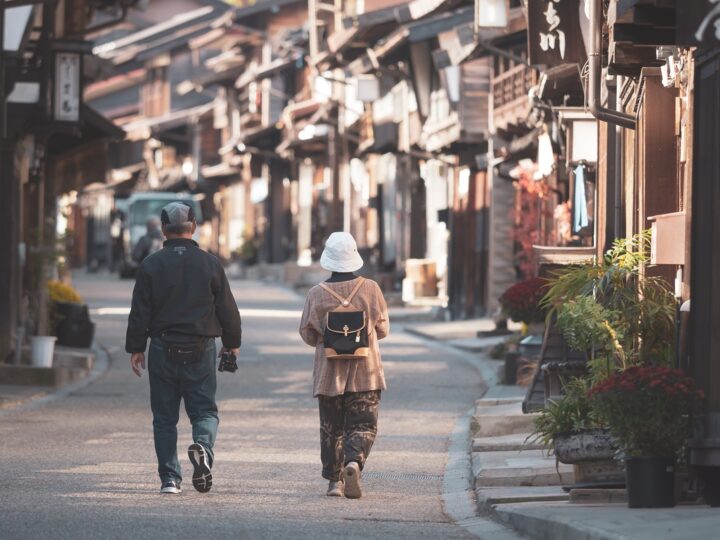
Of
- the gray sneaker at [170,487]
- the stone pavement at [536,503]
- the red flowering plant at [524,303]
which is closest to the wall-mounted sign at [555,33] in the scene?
the red flowering plant at [524,303]

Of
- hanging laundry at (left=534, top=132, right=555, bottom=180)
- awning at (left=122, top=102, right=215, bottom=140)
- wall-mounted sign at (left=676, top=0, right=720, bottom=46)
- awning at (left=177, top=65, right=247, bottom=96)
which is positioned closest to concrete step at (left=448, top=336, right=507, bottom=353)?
hanging laundry at (left=534, top=132, right=555, bottom=180)

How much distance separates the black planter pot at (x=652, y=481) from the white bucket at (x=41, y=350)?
13.2m

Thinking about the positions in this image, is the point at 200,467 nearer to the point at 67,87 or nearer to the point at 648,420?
the point at 648,420

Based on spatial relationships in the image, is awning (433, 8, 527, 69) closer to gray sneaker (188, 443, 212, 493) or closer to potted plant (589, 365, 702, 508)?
gray sneaker (188, 443, 212, 493)

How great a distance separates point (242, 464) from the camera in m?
13.1

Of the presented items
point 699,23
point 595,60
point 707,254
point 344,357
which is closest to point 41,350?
point 595,60

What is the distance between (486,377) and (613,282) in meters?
10.2

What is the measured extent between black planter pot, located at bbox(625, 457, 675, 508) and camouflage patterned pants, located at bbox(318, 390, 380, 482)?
2268 millimetres

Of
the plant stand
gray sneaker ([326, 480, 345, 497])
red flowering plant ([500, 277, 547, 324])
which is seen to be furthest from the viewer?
red flowering plant ([500, 277, 547, 324])

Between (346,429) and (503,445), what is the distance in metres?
2.43

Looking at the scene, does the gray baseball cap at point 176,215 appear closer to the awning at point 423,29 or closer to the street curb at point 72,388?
the street curb at point 72,388

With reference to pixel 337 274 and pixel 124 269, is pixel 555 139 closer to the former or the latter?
pixel 337 274

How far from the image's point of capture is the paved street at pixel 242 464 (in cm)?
962

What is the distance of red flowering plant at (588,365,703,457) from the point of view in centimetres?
942
